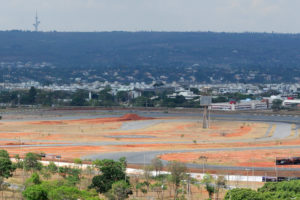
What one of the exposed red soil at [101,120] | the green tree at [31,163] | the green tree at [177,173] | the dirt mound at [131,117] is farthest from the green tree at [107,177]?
the dirt mound at [131,117]

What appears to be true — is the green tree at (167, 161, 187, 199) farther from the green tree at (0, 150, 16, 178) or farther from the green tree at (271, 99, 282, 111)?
the green tree at (271, 99, 282, 111)

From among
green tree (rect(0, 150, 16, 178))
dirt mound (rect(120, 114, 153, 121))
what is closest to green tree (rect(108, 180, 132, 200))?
green tree (rect(0, 150, 16, 178))

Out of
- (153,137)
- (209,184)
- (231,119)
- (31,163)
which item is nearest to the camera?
(209,184)

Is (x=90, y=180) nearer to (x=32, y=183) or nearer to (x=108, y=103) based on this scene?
(x=32, y=183)

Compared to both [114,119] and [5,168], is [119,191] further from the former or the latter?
[114,119]

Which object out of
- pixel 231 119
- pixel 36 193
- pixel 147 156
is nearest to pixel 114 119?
pixel 231 119

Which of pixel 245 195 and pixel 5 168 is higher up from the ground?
pixel 5 168

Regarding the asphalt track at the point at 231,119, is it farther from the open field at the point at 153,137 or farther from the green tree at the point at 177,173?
the green tree at the point at 177,173

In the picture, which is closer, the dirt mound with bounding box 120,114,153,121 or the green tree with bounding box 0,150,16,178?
the green tree with bounding box 0,150,16,178

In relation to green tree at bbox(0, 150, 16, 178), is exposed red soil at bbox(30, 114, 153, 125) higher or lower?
higher
